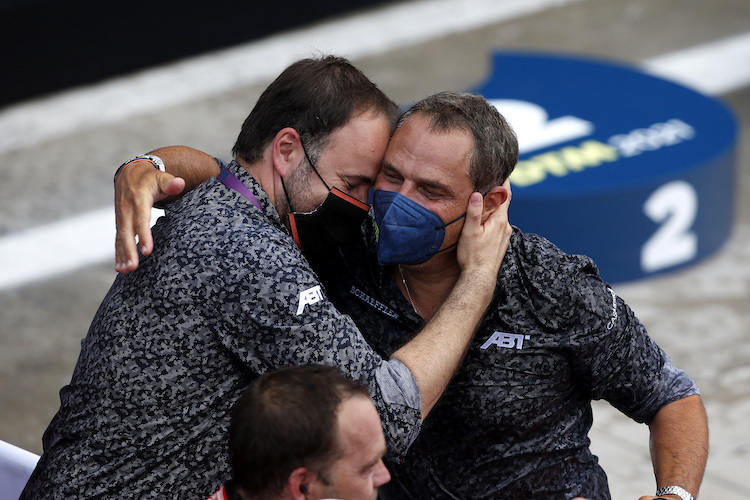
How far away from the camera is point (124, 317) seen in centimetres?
244

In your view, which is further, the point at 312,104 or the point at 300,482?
the point at 312,104

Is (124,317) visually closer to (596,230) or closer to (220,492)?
(220,492)

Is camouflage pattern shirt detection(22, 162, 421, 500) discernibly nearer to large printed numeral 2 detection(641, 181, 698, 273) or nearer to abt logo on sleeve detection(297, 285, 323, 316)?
abt logo on sleeve detection(297, 285, 323, 316)

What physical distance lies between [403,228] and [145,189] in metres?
0.65

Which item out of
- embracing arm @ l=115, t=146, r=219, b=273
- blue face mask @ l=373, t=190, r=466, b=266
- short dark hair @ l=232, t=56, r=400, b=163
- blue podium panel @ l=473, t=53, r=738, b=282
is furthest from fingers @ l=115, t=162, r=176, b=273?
blue podium panel @ l=473, t=53, r=738, b=282

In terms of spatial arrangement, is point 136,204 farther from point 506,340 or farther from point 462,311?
point 506,340

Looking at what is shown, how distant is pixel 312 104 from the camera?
104 inches

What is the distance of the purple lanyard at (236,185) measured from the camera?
8.42 feet

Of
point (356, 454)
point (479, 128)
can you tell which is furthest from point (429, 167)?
point (356, 454)

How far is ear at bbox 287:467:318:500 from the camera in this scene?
196 centimetres

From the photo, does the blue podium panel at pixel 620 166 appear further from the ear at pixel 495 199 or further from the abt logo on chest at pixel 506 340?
the abt logo on chest at pixel 506 340

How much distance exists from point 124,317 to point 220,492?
52 cm

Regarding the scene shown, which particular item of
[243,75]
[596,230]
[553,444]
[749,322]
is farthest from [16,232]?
[553,444]

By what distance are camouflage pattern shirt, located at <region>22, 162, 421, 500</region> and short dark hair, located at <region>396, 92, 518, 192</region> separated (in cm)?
54
